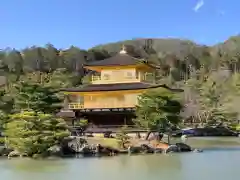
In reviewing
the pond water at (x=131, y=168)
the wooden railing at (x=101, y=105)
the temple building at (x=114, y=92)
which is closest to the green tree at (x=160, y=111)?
the pond water at (x=131, y=168)

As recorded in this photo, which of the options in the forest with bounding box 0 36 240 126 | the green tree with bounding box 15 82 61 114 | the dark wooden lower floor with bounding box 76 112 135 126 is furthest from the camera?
the forest with bounding box 0 36 240 126

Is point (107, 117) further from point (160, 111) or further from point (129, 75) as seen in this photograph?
point (160, 111)

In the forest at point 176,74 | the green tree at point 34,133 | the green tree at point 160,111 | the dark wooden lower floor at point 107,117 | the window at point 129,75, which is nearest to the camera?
the green tree at point 34,133

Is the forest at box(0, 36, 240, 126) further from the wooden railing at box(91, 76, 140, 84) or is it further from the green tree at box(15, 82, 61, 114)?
the wooden railing at box(91, 76, 140, 84)

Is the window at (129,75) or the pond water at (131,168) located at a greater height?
the window at (129,75)

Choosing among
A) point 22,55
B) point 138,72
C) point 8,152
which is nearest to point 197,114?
point 138,72

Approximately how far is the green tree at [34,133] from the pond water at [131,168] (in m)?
0.86

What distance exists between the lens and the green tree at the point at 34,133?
1773 centimetres

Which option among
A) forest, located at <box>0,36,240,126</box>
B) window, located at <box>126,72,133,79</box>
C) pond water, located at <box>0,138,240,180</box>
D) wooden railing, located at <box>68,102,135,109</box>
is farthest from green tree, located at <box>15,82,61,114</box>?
window, located at <box>126,72,133,79</box>

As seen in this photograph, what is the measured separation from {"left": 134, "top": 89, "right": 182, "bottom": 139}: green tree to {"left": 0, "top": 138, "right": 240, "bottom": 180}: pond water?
2.60 m

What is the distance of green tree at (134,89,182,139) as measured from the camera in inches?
810

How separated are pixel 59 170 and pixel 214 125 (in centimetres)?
2622

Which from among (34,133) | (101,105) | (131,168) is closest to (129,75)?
(101,105)

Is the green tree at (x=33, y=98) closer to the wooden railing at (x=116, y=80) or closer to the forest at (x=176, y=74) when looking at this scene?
the forest at (x=176, y=74)
